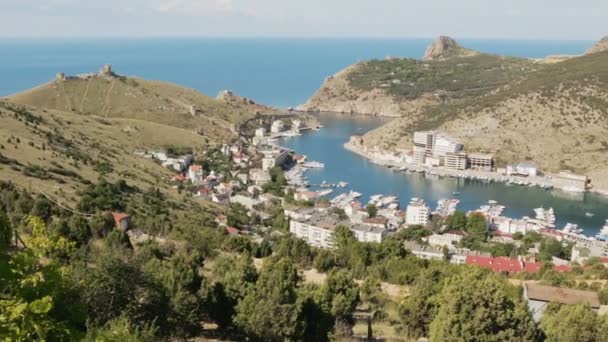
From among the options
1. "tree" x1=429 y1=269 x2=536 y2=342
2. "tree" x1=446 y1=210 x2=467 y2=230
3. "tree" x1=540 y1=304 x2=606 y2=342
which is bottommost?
"tree" x1=446 y1=210 x2=467 y2=230

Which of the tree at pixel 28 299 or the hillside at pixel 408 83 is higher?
the tree at pixel 28 299

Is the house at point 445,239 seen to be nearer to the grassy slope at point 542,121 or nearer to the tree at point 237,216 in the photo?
the tree at point 237,216

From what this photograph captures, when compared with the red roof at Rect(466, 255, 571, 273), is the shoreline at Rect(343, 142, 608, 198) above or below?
below

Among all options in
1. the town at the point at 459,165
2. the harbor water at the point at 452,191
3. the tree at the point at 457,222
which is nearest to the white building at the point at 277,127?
the harbor water at the point at 452,191

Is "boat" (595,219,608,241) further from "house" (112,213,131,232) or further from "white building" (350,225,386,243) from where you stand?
"house" (112,213,131,232)

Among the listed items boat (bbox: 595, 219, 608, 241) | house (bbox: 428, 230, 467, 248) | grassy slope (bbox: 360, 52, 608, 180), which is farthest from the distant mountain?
house (bbox: 428, 230, 467, 248)

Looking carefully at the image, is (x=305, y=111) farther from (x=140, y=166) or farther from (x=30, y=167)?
(x=30, y=167)
